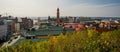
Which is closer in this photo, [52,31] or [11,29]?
[52,31]

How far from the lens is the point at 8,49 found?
57.8 feet

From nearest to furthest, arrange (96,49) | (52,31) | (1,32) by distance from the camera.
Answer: (96,49) < (52,31) < (1,32)

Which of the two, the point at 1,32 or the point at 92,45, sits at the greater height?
→ the point at 92,45

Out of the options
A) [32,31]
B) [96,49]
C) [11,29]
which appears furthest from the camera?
[11,29]

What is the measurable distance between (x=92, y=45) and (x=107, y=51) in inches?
35.7

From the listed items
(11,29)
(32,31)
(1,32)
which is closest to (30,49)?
(32,31)

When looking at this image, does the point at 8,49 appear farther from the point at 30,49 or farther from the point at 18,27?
the point at 18,27

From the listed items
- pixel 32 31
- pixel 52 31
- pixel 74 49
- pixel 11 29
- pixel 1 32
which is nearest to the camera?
pixel 74 49

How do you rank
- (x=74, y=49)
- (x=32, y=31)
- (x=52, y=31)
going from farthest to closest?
(x=52, y=31) < (x=32, y=31) < (x=74, y=49)

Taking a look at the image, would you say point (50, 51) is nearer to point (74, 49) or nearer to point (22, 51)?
point (22, 51)

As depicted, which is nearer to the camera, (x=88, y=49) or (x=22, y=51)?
(x=88, y=49)

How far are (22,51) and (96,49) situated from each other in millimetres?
6073

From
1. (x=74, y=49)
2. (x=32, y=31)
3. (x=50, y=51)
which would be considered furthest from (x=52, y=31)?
(x=74, y=49)

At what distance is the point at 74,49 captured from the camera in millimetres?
15680
